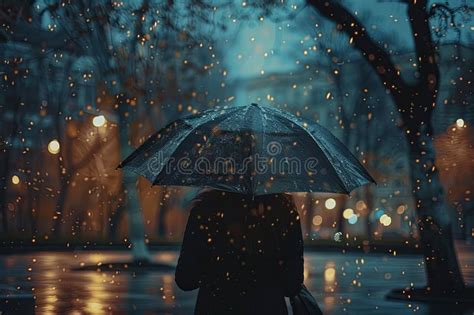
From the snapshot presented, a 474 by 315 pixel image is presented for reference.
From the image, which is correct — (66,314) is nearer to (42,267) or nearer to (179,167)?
(179,167)

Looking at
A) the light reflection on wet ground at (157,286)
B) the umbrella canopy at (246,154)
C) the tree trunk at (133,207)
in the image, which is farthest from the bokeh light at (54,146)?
the umbrella canopy at (246,154)

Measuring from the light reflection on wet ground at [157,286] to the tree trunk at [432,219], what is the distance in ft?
2.54

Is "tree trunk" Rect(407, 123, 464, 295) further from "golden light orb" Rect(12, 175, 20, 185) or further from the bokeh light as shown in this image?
"golden light orb" Rect(12, 175, 20, 185)

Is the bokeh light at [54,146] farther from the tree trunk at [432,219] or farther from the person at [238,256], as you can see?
the person at [238,256]

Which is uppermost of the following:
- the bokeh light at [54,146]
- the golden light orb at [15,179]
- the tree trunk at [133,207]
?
the bokeh light at [54,146]

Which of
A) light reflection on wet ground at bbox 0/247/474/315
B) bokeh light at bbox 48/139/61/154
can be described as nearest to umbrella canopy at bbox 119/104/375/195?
light reflection on wet ground at bbox 0/247/474/315

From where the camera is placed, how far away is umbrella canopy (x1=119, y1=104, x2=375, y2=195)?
18.0 feet

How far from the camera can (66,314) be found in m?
15.4

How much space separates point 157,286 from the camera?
2220 centimetres

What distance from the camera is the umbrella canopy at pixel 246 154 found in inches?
216

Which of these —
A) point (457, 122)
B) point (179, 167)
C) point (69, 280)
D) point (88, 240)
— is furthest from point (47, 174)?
point (179, 167)
